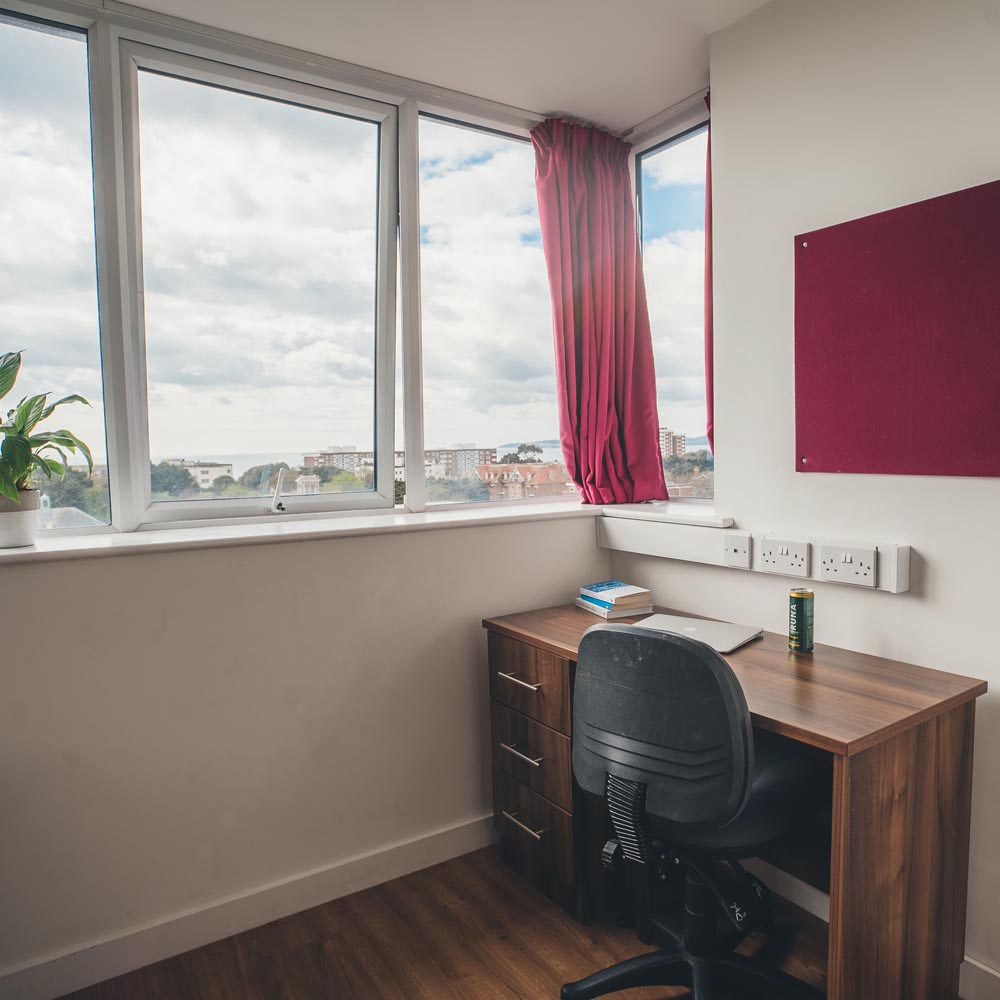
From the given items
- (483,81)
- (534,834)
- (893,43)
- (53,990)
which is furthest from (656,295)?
(53,990)

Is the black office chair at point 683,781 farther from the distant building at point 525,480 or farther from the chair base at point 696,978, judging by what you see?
the distant building at point 525,480

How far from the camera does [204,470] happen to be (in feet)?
7.82

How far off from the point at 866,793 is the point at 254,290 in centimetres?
220

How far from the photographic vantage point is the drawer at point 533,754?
6.86ft

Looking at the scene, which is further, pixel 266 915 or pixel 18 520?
pixel 266 915

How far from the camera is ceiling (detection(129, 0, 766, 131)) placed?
212 centimetres

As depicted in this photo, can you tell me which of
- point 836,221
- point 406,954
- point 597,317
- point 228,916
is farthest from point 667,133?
point 228,916

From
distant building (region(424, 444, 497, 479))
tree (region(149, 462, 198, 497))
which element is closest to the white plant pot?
tree (region(149, 462, 198, 497))

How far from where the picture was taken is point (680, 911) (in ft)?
6.93

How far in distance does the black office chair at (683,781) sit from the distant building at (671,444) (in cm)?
135

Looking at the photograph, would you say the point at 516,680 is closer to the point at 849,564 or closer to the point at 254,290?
the point at 849,564

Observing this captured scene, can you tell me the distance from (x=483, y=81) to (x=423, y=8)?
1.59ft

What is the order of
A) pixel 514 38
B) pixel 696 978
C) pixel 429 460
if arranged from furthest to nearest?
pixel 429 460 < pixel 514 38 < pixel 696 978

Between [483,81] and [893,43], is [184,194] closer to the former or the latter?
[483,81]
